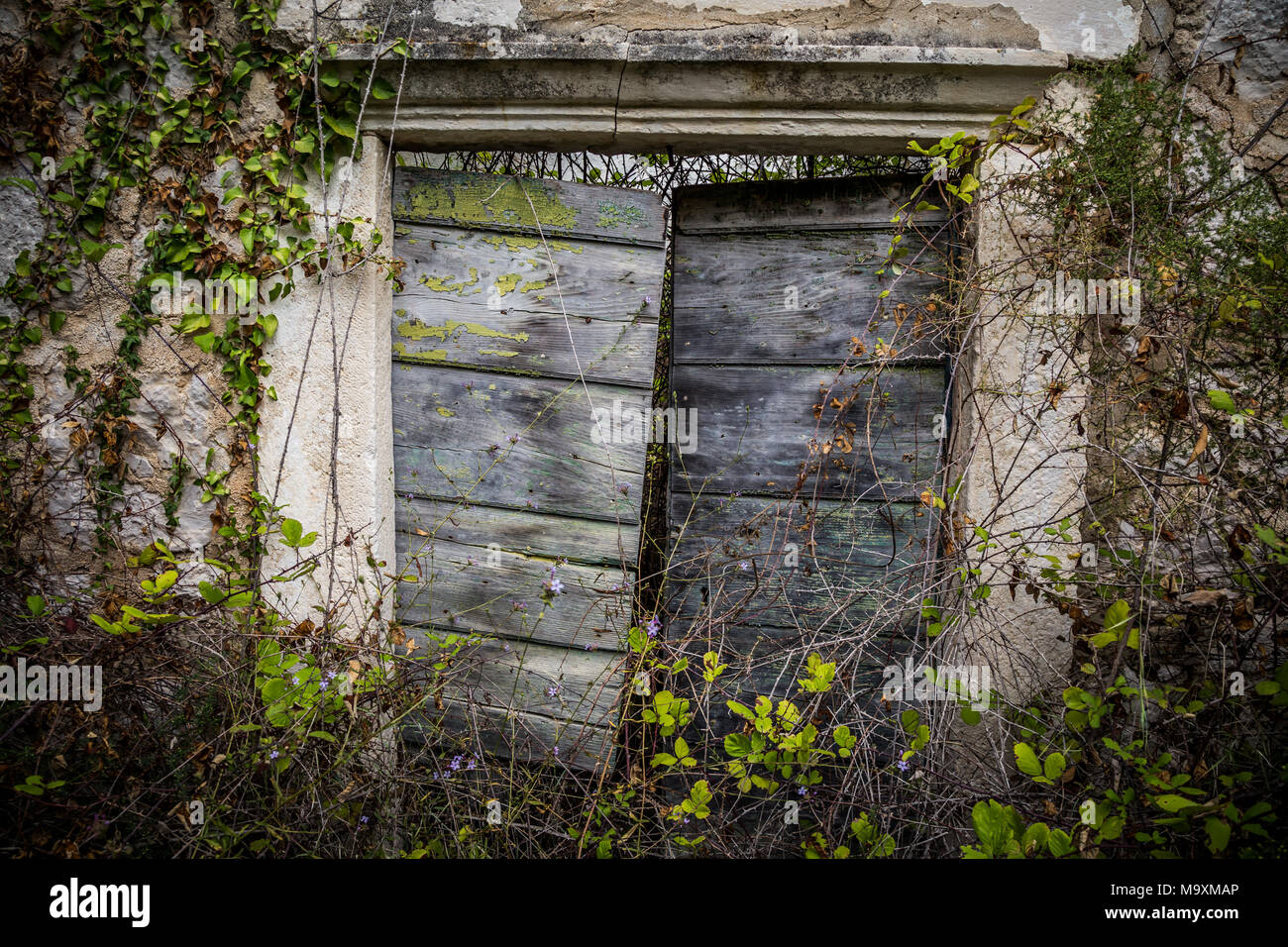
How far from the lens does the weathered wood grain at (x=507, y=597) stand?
2.01m

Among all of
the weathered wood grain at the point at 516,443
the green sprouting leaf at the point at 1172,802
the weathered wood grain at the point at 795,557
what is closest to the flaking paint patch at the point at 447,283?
the weathered wood grain at the point at 516,443

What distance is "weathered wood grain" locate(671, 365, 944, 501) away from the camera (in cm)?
194

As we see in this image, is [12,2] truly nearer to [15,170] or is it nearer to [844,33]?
[15,170]

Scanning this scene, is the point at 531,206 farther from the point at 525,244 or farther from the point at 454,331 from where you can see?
the point at 454,331

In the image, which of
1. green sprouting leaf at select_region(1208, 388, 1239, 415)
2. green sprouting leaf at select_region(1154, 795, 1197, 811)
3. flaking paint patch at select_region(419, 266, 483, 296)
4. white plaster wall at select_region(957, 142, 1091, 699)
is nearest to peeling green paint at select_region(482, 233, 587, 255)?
flaking paint patch at select_region(419, 266, 483, 296)

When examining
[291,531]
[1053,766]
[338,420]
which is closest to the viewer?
[1053,766]

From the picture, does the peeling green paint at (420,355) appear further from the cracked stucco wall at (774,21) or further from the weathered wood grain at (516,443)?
the cracked stucco wall at (774,21)

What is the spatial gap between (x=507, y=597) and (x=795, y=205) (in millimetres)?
1454

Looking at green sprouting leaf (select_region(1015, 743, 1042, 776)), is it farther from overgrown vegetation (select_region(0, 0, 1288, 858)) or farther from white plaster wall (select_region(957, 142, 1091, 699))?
white plaster wall (select_region(957, 142, 1091, 699))

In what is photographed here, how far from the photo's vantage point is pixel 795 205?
199 centimetres

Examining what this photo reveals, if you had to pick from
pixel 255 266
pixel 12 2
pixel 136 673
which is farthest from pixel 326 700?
pixel 12 2

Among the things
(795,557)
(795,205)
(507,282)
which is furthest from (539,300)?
(795,557)

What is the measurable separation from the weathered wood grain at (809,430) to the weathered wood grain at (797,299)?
65 mm
